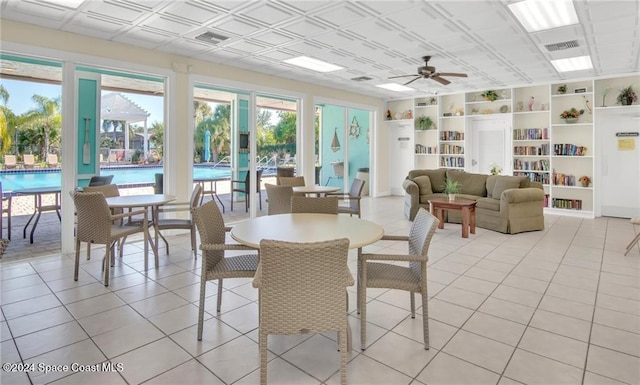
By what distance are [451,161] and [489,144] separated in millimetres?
974

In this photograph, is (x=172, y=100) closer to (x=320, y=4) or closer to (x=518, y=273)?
(x=320, y=4)

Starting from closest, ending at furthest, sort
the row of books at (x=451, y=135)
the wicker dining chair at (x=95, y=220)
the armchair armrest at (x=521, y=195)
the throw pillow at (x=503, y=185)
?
the wicker dining chair at (x=95, y=220), the armchair armrest at (x=521, y=195), the throw pillow at (x=503, y=185), the row of books at (x=451, y=135)

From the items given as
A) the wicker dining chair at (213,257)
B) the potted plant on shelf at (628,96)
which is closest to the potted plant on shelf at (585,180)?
the potted plant on shelf at (628,96)

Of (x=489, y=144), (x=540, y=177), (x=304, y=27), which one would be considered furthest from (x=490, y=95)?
(x=304, y=27)

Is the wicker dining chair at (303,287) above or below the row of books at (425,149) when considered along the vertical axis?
below

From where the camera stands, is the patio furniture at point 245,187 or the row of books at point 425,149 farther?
the row of books at point 425,149

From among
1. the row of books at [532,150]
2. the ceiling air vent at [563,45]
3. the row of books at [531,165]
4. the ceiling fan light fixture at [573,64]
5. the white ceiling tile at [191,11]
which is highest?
the ceiling fan light fixture at [573,64]

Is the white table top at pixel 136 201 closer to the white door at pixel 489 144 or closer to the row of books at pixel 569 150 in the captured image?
the white door at pixel 489 144

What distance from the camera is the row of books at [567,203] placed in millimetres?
7559

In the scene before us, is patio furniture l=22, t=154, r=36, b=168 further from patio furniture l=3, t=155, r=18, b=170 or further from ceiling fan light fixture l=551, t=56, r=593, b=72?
ceiling fan light fixture l=551, t=56, r=593, b=72

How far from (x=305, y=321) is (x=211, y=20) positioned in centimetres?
372

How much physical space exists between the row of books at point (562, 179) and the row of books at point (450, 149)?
2107 mm

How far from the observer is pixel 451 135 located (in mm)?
9281

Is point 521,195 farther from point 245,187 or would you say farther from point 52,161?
point 52,161
